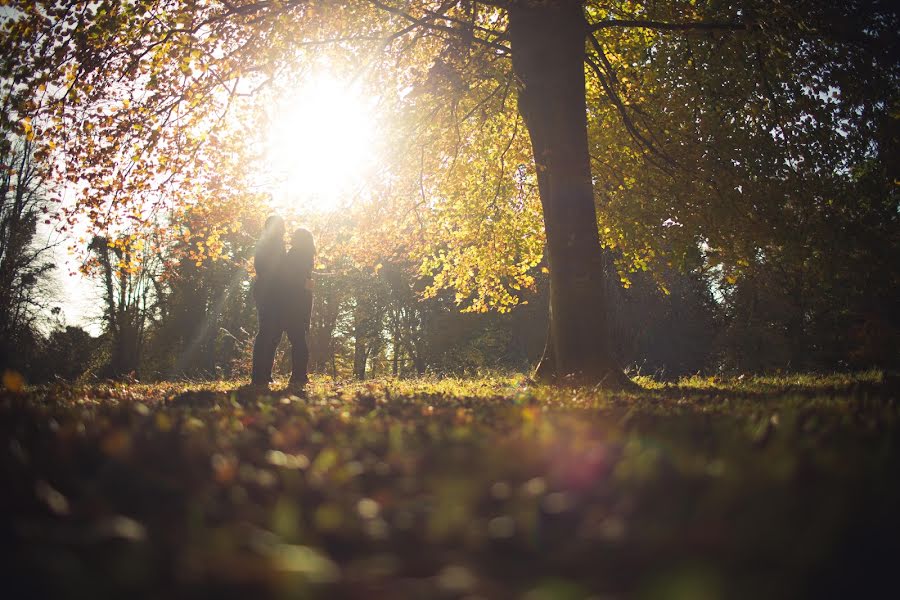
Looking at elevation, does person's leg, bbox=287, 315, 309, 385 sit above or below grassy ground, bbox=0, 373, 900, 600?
above

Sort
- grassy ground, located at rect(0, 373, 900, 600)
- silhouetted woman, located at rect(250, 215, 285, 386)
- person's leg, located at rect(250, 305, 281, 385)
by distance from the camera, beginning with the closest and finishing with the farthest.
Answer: grassy ground, located at rect(0, 373, 900, 600) < silhouetted woman, located at rect(250, 215, 285, 386) < person's leg, located at rect(250, 305, 281, 385)

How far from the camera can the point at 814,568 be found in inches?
45.2

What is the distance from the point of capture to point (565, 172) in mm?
8242

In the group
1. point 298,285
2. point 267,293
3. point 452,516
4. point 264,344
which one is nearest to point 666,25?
point 298,285

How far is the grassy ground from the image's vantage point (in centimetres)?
106

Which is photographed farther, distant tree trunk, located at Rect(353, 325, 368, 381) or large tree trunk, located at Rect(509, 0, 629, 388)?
distant tree trunk, located at Rect(353, 325, 368, 381)

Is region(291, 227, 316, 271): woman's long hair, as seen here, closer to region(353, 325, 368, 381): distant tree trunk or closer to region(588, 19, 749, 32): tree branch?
region(588, 19, 749, 32): tree branch

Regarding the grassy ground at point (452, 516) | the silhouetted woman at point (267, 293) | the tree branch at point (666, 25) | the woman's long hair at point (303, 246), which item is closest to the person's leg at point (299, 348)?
the silhouetted woman at point (267, 293)

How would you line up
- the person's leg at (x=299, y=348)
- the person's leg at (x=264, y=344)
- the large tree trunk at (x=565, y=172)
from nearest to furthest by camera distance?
the large tree trunk at (x=565, y=172) < the person's leg at (x=264, y=344) < the person's leg at (x=299, y=348)

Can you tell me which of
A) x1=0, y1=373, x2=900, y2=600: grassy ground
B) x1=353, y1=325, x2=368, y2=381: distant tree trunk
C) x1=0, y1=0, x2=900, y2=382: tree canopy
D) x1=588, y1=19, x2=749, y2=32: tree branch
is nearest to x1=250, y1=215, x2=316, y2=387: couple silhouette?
x1=0, y1=0, x2=900, y2=382: tree canopy

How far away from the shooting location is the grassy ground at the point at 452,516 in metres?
1.06

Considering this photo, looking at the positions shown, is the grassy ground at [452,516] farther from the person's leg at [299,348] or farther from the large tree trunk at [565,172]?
the person's leg at [299,348]

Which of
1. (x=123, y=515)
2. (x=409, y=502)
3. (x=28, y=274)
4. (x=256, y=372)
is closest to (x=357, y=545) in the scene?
(x=409, y=502)

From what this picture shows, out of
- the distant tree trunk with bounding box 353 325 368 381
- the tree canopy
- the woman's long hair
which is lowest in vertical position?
the distant tree trunk with bounding box 353 325 368 381
